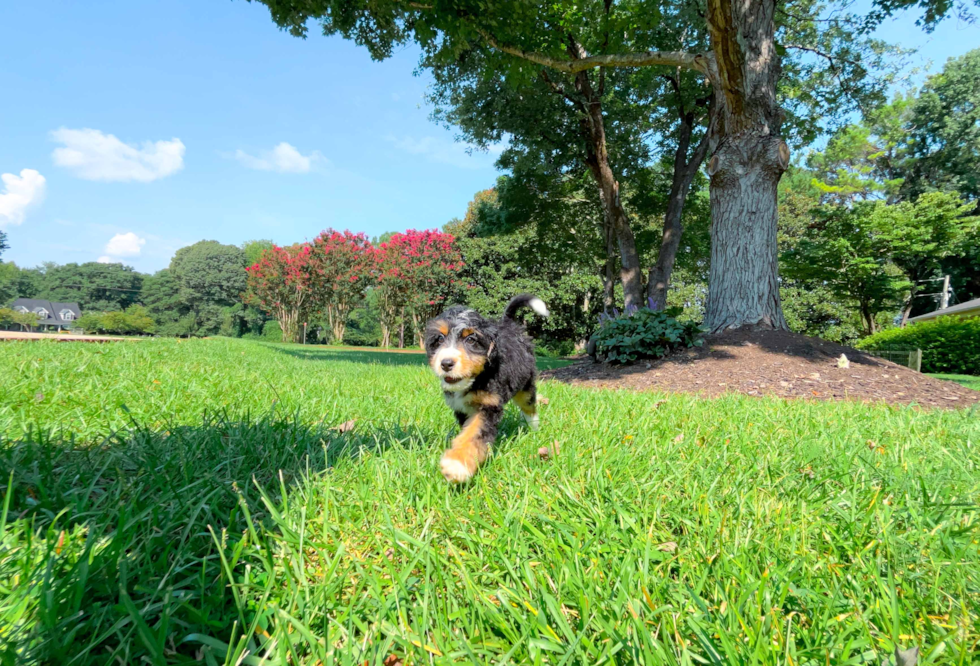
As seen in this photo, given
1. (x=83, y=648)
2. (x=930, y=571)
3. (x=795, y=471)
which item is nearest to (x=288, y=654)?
(x=83, y=648)

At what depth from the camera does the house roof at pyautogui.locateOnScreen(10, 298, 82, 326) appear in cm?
6500

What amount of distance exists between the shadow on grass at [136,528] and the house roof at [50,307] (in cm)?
8776

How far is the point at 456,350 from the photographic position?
8.73 ft

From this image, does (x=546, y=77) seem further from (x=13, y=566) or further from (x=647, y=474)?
(x=13, y=566)

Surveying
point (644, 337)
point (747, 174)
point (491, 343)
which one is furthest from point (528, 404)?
point (747, 174)

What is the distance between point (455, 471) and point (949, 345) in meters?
22.2

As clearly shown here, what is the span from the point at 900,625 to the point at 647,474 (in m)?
1.11

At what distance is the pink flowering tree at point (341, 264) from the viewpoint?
32219 mm

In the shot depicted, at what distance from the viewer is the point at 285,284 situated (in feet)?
117

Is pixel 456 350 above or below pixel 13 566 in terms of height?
above

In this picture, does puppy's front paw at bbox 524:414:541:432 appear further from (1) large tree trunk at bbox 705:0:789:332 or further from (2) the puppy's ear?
(1) large tree trunk at bbox 705:0:789:332

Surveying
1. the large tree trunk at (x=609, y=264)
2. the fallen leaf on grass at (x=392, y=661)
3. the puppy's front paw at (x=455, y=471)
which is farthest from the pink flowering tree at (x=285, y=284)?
the fallen leaf on grass at (x=392, y=661)

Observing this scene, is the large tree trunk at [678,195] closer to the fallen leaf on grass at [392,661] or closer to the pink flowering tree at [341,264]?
the fallen leaf on grass at [392,661]

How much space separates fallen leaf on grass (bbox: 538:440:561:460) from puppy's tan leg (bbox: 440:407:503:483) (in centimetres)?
32
